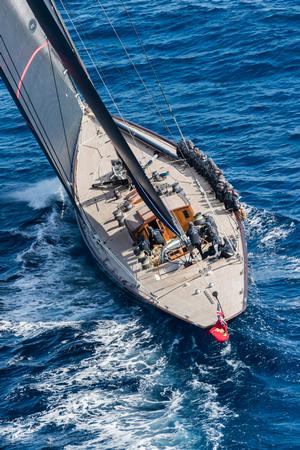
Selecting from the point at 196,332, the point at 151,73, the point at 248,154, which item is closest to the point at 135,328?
the point at 196,332

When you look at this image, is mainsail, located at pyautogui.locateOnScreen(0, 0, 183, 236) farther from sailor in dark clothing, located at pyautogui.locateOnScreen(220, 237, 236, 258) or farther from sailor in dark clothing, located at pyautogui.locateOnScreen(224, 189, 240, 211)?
sailor in dark clothing, located at pyautogui.locateOnScreen(224, 189, 240, 211)

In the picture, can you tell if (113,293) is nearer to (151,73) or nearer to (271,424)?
(271,424)

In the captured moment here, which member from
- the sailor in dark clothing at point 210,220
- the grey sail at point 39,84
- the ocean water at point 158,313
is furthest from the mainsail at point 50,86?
the ocean water at point 158,313

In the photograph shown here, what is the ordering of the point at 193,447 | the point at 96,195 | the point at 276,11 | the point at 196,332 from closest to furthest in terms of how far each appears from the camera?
the point at 193,447
the point at 196,332
the point at 96,195
the point at 276,11

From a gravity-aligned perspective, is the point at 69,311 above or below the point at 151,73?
below

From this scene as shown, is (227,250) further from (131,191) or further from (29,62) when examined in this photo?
(29,62)

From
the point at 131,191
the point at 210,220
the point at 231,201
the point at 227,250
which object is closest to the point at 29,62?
the point at 131,191

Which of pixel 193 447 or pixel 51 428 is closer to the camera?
pixel 193 447
